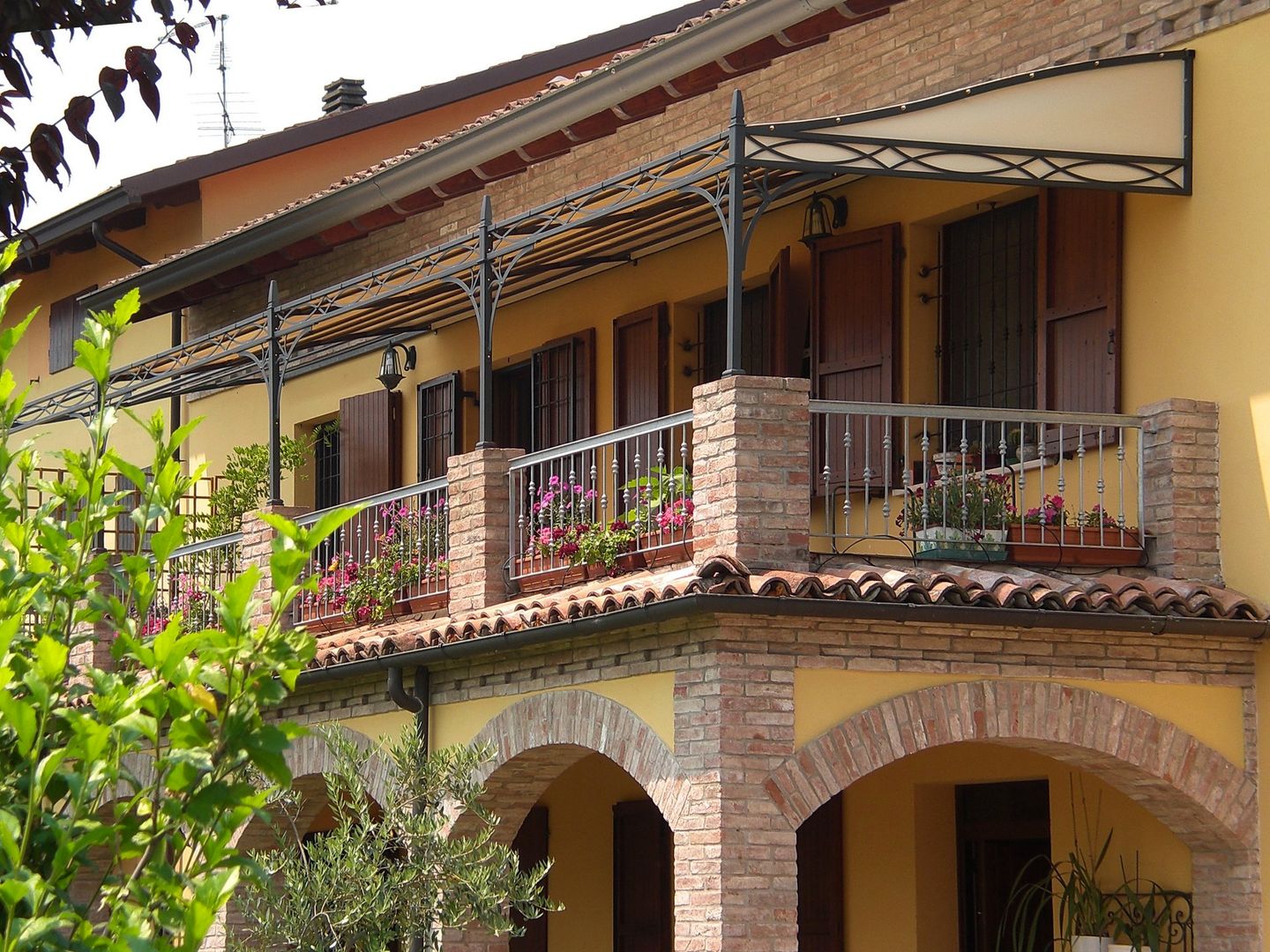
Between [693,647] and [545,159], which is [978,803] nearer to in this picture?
[693,647]

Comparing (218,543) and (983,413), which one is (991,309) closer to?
(983,413)

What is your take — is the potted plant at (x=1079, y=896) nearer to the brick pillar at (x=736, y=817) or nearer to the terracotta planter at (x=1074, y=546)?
the terracotta planter at (x=1074, y=546)

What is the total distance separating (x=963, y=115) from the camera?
34.4ft

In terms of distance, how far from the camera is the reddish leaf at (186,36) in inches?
221

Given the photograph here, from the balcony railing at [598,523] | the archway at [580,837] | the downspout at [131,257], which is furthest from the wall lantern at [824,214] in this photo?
the downspout at [131,257]

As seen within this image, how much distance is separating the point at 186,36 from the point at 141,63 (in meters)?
0.16

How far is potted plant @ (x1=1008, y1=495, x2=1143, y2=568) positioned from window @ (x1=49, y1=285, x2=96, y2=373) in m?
15.6

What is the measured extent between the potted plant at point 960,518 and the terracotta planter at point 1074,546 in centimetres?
13

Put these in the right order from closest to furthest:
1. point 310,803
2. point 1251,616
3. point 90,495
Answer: point 90,495
point 1251,616
point 310,803

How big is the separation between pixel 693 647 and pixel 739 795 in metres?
0.75

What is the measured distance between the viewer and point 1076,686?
1023cm

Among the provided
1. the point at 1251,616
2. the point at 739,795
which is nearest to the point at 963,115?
the point at 1251,616

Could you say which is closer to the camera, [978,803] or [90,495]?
[90,495]

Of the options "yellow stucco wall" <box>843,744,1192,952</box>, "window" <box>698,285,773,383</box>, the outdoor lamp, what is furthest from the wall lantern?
the outdoor lamp
